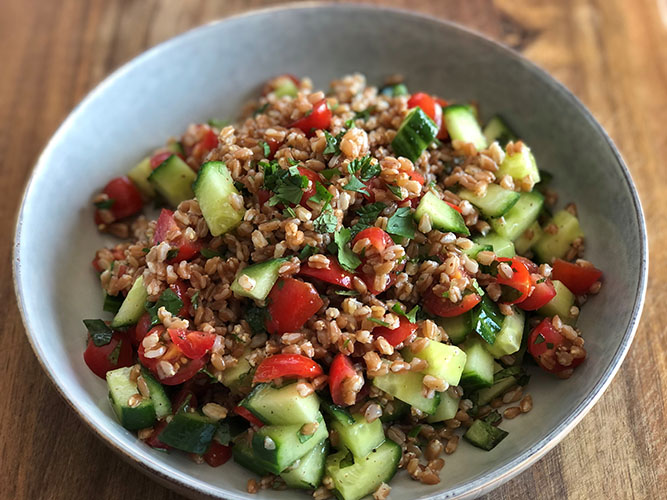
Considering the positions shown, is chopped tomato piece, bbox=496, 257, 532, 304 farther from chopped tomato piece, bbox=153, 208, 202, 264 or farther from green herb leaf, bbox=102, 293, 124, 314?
green herb leaf, bbox=102, 293, 124, 314

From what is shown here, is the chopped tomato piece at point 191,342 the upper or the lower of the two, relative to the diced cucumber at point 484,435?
lower

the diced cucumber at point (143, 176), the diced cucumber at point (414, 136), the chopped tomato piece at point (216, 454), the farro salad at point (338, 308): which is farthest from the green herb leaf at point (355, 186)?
the diced cucumber at point (143, 176)

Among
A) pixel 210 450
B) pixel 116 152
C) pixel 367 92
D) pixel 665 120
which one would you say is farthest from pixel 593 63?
pixel 210 450

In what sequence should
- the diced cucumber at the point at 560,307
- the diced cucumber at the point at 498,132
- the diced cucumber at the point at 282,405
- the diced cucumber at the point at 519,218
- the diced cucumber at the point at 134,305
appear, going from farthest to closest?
the diced cucumber at the point at 498,132
the diced cucumber at the point at 519,218
the diced cucumber at the point at 560,307
the diced cucumber at the point at 134,305
the diced cucumber at the point at 282,405

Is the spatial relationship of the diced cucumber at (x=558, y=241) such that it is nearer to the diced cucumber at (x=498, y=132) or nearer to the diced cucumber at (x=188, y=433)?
the diced cucumber at (x=498, y=132)

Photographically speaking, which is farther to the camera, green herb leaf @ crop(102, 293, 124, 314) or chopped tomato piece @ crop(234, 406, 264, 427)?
green herb leaf @ crop(102, 293, 124, 314)

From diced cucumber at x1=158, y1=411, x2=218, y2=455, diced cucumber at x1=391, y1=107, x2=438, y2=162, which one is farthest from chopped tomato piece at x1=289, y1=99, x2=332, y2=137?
diced cucumber at x1=158, y1=411, x2=218, y2=455

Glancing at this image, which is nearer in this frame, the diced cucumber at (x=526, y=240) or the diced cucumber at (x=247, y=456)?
the diced cucumber at (x=247, y=456)

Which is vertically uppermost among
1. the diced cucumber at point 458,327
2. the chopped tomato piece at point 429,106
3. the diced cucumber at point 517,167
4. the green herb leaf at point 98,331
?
the diced cucumber at point 517,167
